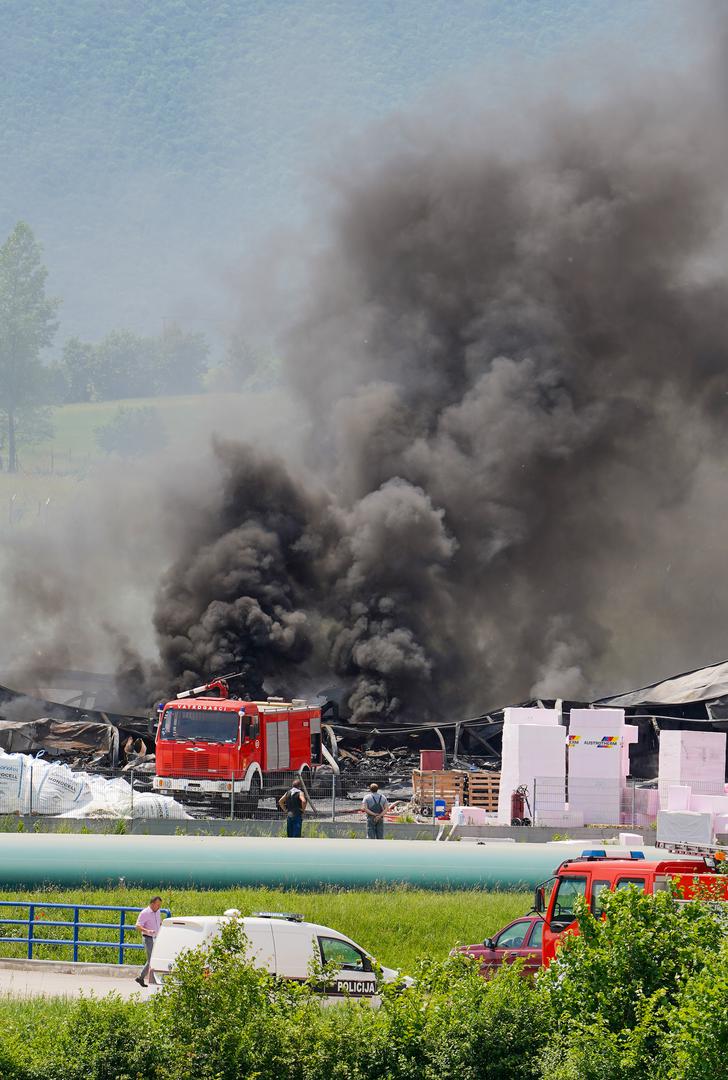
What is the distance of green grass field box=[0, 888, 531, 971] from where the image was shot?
18.1 meters

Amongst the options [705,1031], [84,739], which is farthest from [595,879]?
[84,739]

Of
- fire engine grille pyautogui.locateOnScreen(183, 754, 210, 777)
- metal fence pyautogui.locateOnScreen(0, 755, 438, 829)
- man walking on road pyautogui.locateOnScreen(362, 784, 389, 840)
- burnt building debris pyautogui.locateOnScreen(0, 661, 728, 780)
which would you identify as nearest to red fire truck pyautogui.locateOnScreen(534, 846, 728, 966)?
man walking on road pyautogui.locateOnScreen(362, 784, 389, 840)

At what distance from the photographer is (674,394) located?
62.2 metres

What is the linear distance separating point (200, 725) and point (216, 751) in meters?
0.73

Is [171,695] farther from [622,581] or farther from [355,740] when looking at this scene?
[622,581]

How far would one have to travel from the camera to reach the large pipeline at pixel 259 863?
20875 millimetres

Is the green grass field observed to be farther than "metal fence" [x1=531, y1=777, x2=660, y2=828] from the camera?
No

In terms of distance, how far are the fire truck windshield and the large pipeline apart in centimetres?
675

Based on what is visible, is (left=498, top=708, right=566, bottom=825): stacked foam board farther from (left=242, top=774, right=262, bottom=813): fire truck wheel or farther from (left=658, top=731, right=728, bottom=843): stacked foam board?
(left=242, top=774, right=262, bottom=813): fire truck wheel

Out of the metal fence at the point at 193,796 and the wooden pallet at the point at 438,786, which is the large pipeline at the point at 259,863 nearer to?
the metal fence at the point at 193,796

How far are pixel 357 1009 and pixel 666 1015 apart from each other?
2565mm

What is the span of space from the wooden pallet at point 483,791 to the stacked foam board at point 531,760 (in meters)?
3.09

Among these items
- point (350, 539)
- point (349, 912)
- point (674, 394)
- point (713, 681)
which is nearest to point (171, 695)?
point (350, 539)

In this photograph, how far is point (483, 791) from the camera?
31.9m
